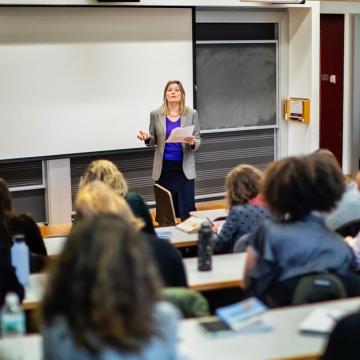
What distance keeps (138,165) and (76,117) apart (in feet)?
3.33

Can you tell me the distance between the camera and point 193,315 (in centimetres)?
281

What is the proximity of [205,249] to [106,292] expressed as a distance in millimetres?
1911

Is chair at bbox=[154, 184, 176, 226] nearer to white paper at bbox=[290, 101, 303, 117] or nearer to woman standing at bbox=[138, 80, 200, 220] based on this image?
woman standing at bbox=[138, 80, 200, 220]

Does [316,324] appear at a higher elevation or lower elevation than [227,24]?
lower

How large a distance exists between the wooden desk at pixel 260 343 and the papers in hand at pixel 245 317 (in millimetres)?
33

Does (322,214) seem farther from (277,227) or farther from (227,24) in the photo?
(227,24)

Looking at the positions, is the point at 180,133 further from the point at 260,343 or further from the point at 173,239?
the point at 260,343

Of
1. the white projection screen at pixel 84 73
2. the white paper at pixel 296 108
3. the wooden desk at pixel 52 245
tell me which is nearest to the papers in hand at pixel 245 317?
the wooden desk at pixel 52 245

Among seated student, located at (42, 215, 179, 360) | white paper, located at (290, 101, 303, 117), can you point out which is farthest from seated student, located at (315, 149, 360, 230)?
white paper, located at (290, 101, 303, 117)

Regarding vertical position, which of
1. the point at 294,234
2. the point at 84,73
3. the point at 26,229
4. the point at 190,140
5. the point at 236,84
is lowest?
the point at 26,229

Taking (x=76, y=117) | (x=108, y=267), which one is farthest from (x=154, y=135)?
(x=108, y=267)

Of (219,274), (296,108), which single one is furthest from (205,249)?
(296,108)

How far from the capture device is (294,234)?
302 cm

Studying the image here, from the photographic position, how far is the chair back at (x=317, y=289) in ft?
9.70
